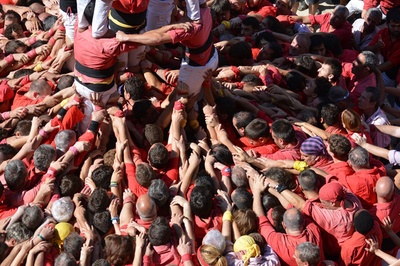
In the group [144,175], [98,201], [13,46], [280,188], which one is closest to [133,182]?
[144,175]

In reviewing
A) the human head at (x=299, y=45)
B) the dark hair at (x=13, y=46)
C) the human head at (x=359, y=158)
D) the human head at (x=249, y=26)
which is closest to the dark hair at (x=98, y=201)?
the human head at (x=359, y=158)

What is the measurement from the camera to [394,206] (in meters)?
6.21

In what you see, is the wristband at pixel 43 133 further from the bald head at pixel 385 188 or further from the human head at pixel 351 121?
the bald head at pixel 385 188

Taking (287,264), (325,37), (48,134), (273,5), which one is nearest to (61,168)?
(48,134)

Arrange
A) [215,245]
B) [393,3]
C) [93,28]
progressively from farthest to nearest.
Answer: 1. [393,3]
2. [93,28]
3. [215,245]

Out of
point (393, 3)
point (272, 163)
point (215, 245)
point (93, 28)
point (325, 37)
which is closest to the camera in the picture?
point (215, 245)

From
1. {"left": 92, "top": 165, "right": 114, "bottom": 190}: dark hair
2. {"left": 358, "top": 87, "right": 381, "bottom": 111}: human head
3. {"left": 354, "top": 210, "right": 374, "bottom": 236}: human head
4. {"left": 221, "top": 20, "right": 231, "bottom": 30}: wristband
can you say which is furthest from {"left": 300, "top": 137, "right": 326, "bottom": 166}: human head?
{"left": 221, "top": 20, "right": 231, "bottom": 30}: wristband

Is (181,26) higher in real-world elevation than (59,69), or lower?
higher

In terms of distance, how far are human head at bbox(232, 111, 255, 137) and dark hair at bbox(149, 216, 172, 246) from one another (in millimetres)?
1726

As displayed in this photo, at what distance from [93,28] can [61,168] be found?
1.31 m

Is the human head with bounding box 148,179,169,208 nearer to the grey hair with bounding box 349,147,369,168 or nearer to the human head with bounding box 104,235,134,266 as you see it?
the human head with bounding box 104,235,134,266

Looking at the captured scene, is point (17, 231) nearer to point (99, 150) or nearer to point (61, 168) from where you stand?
point (61, 168)

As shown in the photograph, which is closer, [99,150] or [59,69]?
[99,150]

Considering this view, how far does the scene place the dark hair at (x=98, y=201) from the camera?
19.6 feet
